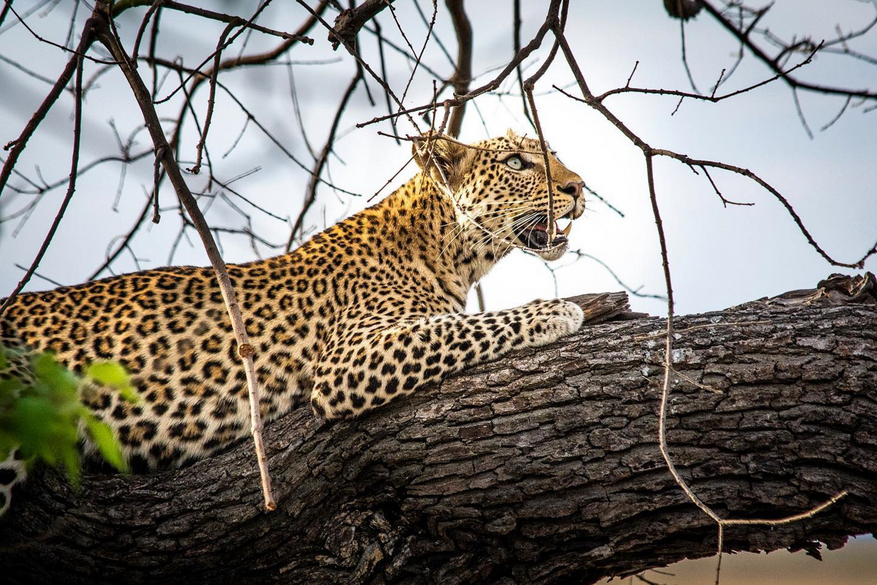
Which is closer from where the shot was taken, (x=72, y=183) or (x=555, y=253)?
(x=72, y=183)

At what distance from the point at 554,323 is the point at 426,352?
76 centimetres

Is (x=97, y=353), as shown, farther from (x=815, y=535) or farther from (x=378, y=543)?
(x=815, y=535)

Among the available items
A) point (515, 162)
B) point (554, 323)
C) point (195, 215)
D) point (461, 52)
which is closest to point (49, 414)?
point (195, 215)

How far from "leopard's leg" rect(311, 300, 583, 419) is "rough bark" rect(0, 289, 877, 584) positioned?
0.48ft

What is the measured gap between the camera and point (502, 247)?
6336mm

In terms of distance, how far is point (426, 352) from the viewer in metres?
4.77

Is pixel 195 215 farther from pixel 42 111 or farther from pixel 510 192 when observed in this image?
pixel 510 192

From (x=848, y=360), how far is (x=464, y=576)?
7.24ft

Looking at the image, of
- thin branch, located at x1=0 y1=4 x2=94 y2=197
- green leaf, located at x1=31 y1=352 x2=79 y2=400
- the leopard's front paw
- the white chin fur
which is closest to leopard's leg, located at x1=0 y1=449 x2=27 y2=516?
thin branch, located at x1=0 y1=4 x2=94 y2=197

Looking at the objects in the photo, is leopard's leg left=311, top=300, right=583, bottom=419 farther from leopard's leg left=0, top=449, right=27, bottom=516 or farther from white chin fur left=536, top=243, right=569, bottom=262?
leopard's leg left=0, top=449, right=27, bottom=516

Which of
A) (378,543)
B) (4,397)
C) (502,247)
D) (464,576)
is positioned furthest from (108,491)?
(502,247)

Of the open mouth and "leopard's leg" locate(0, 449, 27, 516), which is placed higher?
the open mouth

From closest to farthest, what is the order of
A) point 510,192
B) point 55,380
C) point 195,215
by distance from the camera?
1. point 55,380
2. point 195,215
3. point 510,192

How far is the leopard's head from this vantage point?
19.9 ft
